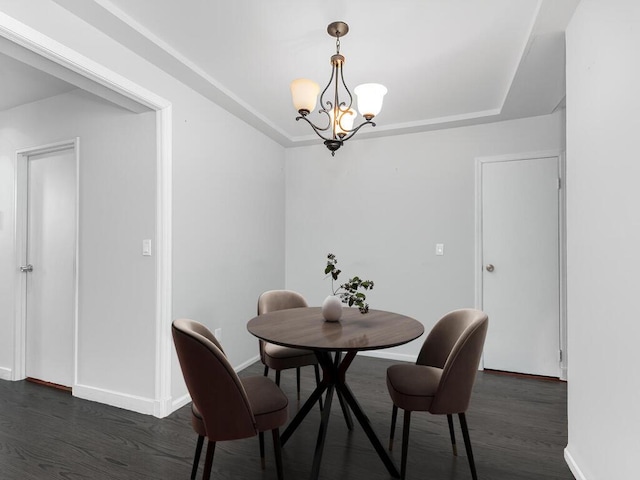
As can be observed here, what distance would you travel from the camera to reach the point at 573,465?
5.97ft

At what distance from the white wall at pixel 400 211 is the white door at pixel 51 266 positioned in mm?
2191

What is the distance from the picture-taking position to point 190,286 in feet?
8.84

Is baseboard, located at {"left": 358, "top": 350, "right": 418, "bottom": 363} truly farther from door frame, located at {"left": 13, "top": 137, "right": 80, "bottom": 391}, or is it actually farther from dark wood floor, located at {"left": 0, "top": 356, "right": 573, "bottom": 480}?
door frame, located at {"left": 13, "top": 137, "right": 80, "bottom": 391}

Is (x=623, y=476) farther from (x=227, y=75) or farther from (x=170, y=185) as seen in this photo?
(x=227, y=75)

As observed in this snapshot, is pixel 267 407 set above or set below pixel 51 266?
below

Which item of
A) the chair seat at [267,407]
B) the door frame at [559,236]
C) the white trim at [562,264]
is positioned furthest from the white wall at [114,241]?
the white trim at [562,264]

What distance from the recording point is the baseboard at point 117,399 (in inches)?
95.6

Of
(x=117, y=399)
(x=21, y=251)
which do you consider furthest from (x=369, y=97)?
(x=21, y=251)

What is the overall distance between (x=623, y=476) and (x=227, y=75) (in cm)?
312

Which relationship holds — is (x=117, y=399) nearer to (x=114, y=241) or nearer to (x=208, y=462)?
(x=114, y=241)

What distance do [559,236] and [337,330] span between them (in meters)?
2.56

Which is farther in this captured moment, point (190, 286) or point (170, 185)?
point (190, 286)

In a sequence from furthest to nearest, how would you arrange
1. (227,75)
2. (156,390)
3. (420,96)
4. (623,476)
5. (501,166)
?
1. (501,166)
2. (420,96)
3. (227,75)
4. (156,390)
5. (623,476)

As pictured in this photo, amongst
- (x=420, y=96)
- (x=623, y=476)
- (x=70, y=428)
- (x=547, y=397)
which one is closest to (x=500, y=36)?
(x=420, y=96)
